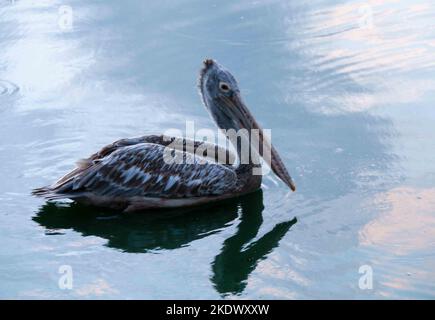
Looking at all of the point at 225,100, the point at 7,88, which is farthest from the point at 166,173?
→ the point at 7,88

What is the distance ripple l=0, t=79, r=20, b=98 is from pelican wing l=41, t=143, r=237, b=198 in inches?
91.2

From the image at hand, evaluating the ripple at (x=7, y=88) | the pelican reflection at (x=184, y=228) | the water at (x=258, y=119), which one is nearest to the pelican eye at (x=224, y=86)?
the water at (x=258, y=119)

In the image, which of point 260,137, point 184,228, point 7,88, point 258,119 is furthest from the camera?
point 7,88

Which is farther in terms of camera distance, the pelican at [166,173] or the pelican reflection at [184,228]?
the pelican at [166,173]

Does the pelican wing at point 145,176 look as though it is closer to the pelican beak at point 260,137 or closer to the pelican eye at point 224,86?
the pelican beak at point 260,137

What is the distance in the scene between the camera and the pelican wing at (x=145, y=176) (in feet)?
21.5

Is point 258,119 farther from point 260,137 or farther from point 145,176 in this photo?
point 145,176

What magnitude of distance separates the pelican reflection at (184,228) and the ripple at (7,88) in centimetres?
233

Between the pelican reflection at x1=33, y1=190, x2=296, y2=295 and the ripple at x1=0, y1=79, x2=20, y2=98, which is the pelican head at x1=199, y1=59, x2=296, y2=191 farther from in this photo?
the ripple at x1=0, y1=79, x2=20, y2=98

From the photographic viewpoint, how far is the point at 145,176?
669 centimetres

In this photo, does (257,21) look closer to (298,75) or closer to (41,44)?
(298,75)

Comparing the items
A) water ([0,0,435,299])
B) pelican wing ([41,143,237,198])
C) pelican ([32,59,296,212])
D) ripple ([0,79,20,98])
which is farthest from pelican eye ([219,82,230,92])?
ripple ([0,79,20,98])

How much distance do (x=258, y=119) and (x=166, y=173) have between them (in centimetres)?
139
